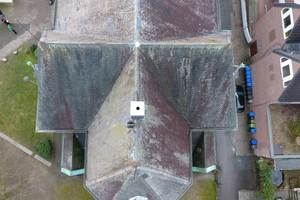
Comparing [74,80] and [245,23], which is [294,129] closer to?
[245,23]

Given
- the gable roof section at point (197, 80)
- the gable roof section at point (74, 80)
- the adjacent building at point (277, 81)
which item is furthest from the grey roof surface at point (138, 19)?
the adjacent building at point (277, 81)

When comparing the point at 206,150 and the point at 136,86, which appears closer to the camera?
the point at 136,86

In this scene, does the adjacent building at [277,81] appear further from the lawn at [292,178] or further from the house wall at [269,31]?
the lawn at [292,178]

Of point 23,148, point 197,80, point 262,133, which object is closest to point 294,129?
point 262,133

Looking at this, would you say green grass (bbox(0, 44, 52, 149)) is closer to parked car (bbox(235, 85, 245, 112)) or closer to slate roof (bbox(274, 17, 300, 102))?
parked car (bbox(235, 85, 245, 112))

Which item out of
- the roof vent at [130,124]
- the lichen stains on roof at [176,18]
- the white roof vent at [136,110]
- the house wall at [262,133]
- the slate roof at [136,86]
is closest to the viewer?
the white roof vent at [136,110]

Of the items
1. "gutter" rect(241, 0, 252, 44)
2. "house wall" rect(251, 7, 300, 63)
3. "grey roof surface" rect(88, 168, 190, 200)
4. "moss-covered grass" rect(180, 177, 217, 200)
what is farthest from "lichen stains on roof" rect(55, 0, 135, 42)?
"moss-covered grass" rect(180, 177, 217, 200)

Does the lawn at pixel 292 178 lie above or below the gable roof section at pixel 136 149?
below

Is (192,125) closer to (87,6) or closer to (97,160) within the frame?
(97,160)
